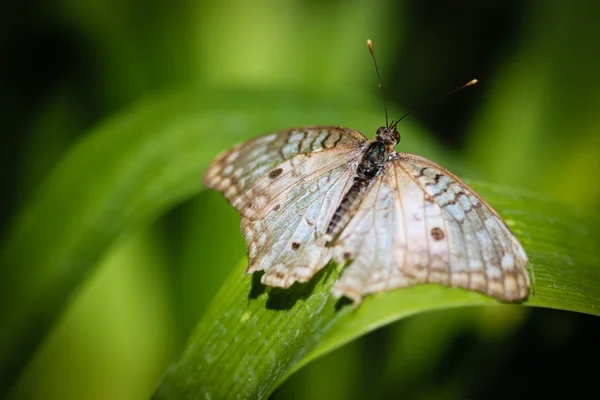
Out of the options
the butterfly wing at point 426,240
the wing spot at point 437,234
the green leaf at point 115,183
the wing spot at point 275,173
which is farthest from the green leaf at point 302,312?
the green leaf at point 115,183

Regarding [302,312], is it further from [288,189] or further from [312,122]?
[312,122]

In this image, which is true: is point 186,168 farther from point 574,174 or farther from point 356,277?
point 574,174

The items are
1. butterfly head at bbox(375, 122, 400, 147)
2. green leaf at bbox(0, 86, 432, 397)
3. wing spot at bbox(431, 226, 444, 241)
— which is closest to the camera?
wing spot at bbox(431, 226, 444, 241)

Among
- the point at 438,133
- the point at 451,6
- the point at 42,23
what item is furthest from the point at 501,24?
the point at 42,23

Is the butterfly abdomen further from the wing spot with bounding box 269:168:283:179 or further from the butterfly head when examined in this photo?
the wing spot with bounding box 269:168:283:179

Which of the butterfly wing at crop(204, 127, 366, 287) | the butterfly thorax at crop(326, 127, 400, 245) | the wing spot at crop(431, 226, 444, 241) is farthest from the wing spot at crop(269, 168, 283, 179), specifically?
the wing spot at crop(431, 226, 444, 241)

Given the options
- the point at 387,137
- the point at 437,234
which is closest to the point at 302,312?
the point at 437,234
